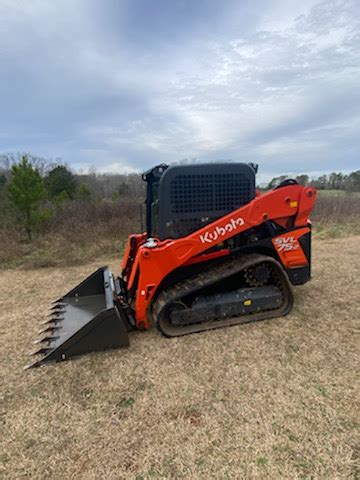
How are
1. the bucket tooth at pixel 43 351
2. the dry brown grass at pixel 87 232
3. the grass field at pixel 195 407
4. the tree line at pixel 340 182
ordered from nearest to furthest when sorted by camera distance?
the grass field at pixel 195 407, the bucket tooth at pixel 43 351, the dry brown grass at pixel 87 232, the tree line at pixel 340 182

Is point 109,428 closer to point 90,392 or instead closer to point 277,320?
point 90,392

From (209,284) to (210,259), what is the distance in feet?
1.34

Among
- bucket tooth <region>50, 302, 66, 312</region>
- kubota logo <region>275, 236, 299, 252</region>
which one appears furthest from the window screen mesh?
bucket tooth <region>50, 302, 66, 312</region>

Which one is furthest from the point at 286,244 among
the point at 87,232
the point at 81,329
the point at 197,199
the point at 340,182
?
the point at 340,182

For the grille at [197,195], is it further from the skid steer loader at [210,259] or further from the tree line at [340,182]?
the tree line at [340,182]

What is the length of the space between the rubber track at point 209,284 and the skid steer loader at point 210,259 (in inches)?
0.5

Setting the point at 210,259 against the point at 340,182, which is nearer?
the point at 210,259

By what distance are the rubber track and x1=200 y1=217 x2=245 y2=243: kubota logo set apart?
16.6 inches

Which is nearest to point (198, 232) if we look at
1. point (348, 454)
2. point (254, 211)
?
point (254, 211)

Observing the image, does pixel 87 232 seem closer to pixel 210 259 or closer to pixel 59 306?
pixel 59 306

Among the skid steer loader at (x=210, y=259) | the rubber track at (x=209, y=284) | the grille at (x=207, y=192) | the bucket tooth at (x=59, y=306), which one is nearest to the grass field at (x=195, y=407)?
the rubber track at (x=209, y=284)

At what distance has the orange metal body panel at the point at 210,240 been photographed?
3.45m

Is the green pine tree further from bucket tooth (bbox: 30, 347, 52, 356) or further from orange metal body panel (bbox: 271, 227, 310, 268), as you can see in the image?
orange metal body panel (bbox: 271, 227, 310, 268)

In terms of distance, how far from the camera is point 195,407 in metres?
2.44
